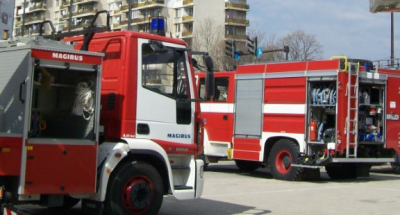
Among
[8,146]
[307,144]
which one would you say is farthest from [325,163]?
[8,146]

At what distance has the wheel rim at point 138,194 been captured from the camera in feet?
27.2

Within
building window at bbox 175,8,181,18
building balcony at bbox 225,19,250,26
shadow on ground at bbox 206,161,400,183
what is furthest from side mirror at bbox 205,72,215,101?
building window at bbox 175,8,181,18

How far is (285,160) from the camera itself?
51.7ft

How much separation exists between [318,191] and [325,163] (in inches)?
46.3

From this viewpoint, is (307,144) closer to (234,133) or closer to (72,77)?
(234,133)

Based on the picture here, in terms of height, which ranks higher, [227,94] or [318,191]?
[227,94]

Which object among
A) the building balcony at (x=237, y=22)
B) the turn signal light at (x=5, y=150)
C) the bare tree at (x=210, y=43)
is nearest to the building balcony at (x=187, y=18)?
the building balcony at (x=237, y=22)

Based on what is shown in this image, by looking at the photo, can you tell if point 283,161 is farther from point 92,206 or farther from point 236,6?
point 236,6

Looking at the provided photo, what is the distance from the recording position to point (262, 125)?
1628 cm

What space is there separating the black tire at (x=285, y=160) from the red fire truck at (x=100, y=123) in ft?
21.5

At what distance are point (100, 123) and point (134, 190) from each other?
112 cm

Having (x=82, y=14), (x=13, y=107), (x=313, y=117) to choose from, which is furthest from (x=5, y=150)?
(x=82, y=14)

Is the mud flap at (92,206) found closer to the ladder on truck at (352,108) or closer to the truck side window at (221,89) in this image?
the ladder on truck at (352,108)

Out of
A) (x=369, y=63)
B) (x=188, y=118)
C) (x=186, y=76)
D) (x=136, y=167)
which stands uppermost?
(x=369, y=63)
